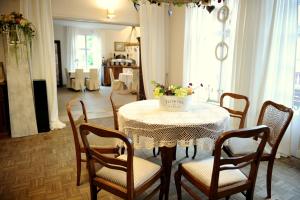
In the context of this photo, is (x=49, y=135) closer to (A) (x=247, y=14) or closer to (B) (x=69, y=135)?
(B) (x=69, y=135)

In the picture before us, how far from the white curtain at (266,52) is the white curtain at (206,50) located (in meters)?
0.30

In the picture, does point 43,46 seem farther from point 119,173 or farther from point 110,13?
point 119,173

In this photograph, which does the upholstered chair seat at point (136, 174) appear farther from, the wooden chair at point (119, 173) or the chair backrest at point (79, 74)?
the chair backrest at point (79, 74)

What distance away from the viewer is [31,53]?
12.6 ft

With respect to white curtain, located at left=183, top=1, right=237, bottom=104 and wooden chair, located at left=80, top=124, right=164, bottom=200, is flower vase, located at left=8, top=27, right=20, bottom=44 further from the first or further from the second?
white curtain, located at left=183, top=1, right=237, bottom=104

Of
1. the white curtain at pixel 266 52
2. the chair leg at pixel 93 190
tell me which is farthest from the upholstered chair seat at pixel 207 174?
the white curtain at pixel 266 52

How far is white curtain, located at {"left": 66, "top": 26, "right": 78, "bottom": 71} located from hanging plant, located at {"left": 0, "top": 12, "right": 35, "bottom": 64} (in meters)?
6.08

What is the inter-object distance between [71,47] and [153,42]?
5697mm

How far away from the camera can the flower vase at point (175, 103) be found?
7.14 ft

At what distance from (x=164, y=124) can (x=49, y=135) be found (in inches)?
107

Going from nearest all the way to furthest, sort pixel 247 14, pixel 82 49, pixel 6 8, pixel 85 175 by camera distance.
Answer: pixel 85 175
pixel 247 14
pixel 6 8
pixel 82 49

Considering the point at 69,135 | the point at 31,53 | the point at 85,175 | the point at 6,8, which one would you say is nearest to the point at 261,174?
the point at 85,175

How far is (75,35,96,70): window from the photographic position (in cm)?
976

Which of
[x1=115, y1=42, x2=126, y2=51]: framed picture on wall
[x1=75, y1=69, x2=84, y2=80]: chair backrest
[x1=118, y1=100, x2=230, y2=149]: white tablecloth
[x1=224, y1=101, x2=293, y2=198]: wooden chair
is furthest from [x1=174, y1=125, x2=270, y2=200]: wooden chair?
[x1=115, y1=42, x2=126, y2=51]: framed picture on wall
